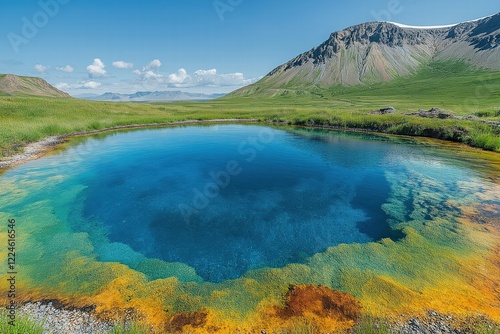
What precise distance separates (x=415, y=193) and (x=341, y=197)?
→ 22.5 feet

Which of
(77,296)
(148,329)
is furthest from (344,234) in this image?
(77,296)

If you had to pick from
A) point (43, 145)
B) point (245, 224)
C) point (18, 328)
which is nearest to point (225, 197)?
point (245, 224)

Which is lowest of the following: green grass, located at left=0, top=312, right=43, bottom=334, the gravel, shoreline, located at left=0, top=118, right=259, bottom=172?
the gravel

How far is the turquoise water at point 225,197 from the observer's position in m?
14.6

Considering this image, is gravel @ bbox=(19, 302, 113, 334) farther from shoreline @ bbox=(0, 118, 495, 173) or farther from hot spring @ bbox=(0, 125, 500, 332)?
shoreline @ bbox=(0, 118, 495, 173)

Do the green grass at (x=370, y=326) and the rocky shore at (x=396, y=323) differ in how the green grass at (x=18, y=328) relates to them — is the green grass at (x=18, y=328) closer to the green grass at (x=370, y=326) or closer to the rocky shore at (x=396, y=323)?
the rocky shore at (x=396, y=323)

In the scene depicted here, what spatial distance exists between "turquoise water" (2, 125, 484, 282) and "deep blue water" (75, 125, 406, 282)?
9 cm

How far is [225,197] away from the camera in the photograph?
22.2 metres

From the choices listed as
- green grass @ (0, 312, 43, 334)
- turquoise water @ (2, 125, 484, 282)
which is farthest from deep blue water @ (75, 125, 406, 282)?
green grass @ (0, 312, 43, 334)

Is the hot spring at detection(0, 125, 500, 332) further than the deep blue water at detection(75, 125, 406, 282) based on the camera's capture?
No

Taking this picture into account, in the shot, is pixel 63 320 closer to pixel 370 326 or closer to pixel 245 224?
pixel 245 224

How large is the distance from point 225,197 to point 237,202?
65.5 inches

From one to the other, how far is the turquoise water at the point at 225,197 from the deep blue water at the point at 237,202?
0.28 feet

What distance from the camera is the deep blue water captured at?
1455 centimetres
